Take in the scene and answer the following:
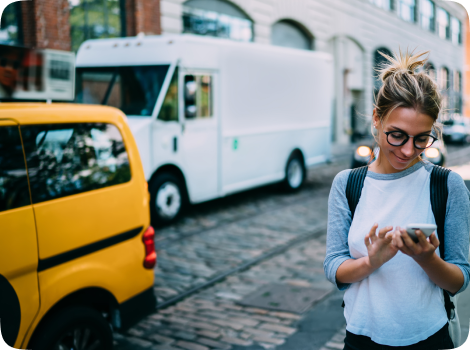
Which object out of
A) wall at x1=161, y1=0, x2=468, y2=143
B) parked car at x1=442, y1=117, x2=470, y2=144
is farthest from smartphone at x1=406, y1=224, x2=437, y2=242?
parked car at x1=442, y1=117, x2=470, y2=144

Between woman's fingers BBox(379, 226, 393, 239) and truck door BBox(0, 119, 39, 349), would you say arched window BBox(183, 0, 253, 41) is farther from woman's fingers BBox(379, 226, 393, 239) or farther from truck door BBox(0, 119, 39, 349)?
woman's fingers BBox(379, 226, 393, 239)

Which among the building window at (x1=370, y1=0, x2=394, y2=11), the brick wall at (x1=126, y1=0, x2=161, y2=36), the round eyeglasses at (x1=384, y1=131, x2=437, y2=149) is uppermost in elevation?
the building window at (x1=370, y1=0, x2=394, y2=11)

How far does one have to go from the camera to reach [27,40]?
11578mm

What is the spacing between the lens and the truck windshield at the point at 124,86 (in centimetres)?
821

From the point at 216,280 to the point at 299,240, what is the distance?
2.00 metres

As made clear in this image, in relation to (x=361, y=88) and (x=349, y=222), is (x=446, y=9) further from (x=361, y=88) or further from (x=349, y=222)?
(x=349, y=222)

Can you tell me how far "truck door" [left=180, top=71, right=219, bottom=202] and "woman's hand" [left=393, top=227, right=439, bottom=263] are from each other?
23.0 ft

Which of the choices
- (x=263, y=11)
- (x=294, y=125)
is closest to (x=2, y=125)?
(x=294, y=125)

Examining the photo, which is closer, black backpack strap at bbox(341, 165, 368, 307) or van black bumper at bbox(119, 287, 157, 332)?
black backpack strap at bbox(341, 165, 368, 307)

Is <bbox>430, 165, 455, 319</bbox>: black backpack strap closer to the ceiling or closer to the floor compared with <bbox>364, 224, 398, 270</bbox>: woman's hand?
closer to the ceiling

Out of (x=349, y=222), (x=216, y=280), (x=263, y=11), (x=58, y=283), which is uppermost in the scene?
(x=263, y=11)

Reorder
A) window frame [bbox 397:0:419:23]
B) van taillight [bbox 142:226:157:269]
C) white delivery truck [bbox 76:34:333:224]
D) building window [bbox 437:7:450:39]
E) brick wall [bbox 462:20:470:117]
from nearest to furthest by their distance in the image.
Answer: van taillight [bbox 142:226:157:269] → white delivery truck [bbox 76:34:333:224] → window frame [bbox 397:0:419:23] → building window [bbox 437:7:450:39] → brick wall [bbox 462:20:470:117]

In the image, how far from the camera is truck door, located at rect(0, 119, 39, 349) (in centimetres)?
276

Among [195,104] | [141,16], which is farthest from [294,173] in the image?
Result: [141,16]
